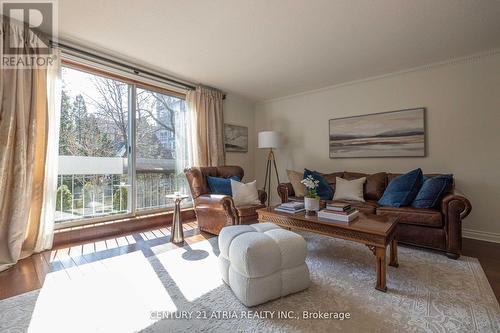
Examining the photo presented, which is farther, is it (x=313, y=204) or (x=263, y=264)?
(x=313, y=204)

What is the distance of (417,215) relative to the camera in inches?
98.8

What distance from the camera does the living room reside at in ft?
5.17

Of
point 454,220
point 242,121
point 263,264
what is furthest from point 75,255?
point 454,220

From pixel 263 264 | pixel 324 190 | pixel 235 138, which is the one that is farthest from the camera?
pixel 235 138

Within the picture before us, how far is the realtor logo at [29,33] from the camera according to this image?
2.14 meters

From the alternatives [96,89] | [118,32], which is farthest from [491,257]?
[96,89]

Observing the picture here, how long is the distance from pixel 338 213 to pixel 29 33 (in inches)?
140

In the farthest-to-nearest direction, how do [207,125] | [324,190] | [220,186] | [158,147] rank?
1. [207,125]
2. [158,147]
3. [324,190]
4. [220,186]

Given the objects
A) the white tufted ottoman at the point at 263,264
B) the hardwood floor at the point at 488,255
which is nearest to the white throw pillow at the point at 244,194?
the white tufted ottoman at the point at 263,264

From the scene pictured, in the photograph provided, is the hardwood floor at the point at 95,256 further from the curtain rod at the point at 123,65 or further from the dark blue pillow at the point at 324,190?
the curtain rod at the point at 123,65

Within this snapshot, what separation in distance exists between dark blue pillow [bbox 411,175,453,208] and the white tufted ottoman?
1.79 metres

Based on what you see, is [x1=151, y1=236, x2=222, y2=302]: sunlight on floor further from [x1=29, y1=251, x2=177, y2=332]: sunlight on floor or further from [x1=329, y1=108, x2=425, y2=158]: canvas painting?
[x1=329, y1=108, x2=425, y2=158]: canvas painting

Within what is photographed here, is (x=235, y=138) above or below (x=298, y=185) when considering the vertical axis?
above

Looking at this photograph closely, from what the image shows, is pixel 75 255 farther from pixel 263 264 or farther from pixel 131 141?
pixel 263 264
